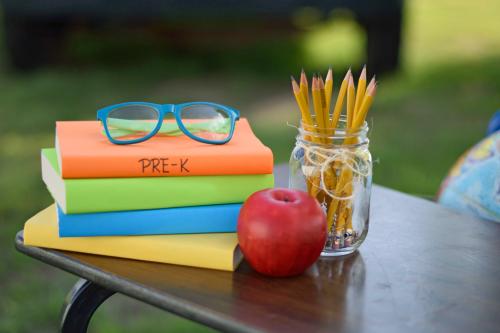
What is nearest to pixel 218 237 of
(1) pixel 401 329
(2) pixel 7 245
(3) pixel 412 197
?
(1) pixel 401 329

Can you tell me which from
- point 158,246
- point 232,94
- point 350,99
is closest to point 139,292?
point 158,246

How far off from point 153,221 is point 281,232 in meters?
0.23

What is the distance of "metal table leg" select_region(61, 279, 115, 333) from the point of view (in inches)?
56.6

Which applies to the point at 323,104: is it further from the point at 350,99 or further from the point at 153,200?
the point at 153,200

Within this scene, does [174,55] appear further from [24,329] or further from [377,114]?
[24,329]

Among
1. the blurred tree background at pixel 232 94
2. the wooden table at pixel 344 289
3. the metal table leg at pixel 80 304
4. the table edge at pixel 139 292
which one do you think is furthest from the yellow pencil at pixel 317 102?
the blurred tree background at pixel 232 94

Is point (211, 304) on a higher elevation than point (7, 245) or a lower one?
higher

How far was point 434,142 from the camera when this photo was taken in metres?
4.56

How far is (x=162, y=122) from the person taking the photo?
141 centimetres

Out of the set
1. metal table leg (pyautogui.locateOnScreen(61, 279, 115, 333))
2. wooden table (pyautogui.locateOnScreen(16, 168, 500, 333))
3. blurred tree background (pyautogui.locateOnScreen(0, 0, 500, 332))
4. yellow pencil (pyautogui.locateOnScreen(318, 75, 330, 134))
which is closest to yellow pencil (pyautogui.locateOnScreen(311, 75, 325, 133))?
yellow pencil (pyautogui.locateOnScreen(318, 75, 330, 134))

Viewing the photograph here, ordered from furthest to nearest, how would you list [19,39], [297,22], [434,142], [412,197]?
[297,22], [19,39], [434,142], [412,197]

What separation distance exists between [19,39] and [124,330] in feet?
Answer: 12.7

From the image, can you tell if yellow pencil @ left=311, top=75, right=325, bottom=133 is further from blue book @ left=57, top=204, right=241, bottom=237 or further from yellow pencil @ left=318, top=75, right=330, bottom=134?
blue book @ left=57, top=204, right=241, bottom=237

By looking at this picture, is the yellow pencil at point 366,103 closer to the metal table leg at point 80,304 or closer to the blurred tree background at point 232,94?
the metal table leg at point 80,304
